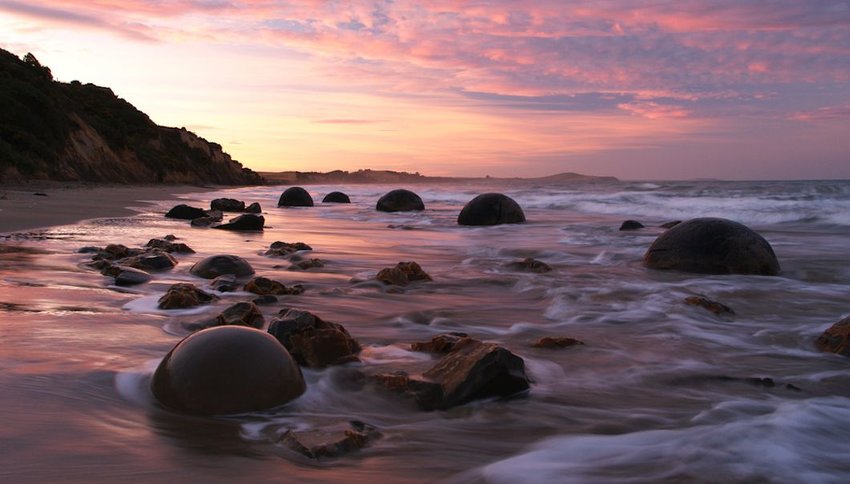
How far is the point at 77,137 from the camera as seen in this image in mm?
26984

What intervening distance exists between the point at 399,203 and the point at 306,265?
1289 cm

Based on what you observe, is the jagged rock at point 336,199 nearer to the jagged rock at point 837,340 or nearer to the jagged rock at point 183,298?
the jagged rock at point 183,298

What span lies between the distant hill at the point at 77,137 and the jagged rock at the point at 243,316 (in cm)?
1851

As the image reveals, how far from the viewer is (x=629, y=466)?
2350 mm

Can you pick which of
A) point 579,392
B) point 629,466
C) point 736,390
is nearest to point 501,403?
point 579,392

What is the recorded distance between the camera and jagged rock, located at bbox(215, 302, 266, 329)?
3760 mm

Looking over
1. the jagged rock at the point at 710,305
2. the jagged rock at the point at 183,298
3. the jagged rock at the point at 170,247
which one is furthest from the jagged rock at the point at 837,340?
the jagged rock at the point at 170,247

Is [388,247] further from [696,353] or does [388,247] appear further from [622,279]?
[696,353]

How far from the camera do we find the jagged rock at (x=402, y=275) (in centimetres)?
570

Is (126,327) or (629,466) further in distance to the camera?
(126,327)

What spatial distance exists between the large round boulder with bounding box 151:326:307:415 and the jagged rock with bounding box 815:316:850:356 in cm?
318

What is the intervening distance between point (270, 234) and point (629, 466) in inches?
335

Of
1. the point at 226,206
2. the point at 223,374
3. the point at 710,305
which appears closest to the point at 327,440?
the point at 223,374

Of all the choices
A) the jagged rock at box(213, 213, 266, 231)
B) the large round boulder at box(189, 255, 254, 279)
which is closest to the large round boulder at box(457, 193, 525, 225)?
the jagged rock at box(213, 213, 266, 231)
